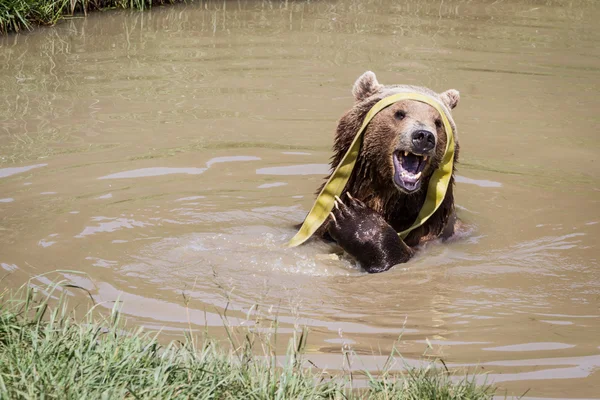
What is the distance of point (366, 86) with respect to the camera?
667 centimetres

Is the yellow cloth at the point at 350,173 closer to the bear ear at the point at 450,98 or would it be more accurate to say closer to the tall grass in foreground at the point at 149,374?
the bear ear at the point at 450,98

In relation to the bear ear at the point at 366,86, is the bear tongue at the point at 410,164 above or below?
below

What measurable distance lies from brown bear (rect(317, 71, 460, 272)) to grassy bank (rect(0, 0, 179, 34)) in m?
7.50

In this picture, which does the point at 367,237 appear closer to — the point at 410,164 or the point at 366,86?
the point at 410,164

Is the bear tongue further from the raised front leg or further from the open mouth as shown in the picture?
the raised front leg

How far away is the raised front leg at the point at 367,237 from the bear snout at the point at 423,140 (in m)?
0.55

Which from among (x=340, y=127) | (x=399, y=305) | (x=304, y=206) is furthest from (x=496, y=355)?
(x=304, y=206)

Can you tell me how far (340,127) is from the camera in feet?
21.8

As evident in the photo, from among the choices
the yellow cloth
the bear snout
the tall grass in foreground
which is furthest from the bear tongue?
the tall grass in foreground

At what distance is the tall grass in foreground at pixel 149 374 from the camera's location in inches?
146

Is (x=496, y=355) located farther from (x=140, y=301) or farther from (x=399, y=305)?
(x=140, y=301)

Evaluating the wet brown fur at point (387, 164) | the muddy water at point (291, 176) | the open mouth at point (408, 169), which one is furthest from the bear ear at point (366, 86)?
the muddy water at point (291, 176)

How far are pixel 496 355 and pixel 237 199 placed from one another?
127 inches

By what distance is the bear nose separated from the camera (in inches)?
235
